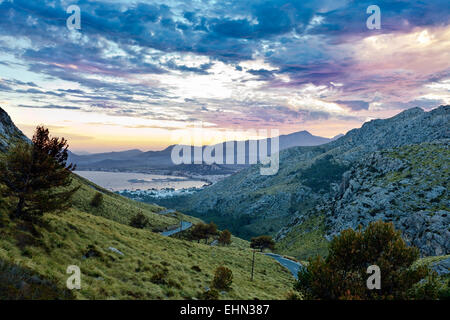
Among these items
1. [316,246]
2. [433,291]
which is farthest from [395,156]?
[433,291]

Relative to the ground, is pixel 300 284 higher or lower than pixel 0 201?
lower

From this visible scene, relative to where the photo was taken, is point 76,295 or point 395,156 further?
point 395,156

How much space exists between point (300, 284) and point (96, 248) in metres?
21.3

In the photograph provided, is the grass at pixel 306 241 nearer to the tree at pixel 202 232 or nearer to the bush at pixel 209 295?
the tree at pixel 202 232

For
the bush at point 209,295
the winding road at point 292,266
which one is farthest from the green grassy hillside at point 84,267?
the winding road at point 292,266

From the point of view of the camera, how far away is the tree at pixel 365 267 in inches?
759

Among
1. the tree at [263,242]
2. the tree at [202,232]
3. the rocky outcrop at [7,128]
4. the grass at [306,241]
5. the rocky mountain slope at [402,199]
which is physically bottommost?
the grass at [306,241]

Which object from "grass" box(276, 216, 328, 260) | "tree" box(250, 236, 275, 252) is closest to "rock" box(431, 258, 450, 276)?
"tree" box(250, 236, 275, 252)

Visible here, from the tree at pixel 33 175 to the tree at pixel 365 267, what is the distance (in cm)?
2467

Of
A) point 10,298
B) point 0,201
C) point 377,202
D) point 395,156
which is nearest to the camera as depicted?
point 10,298

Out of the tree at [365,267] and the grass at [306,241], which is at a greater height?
the tree at [365,267]

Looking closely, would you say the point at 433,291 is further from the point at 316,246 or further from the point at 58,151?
the point at 316,246

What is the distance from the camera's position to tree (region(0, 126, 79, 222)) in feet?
65.8
